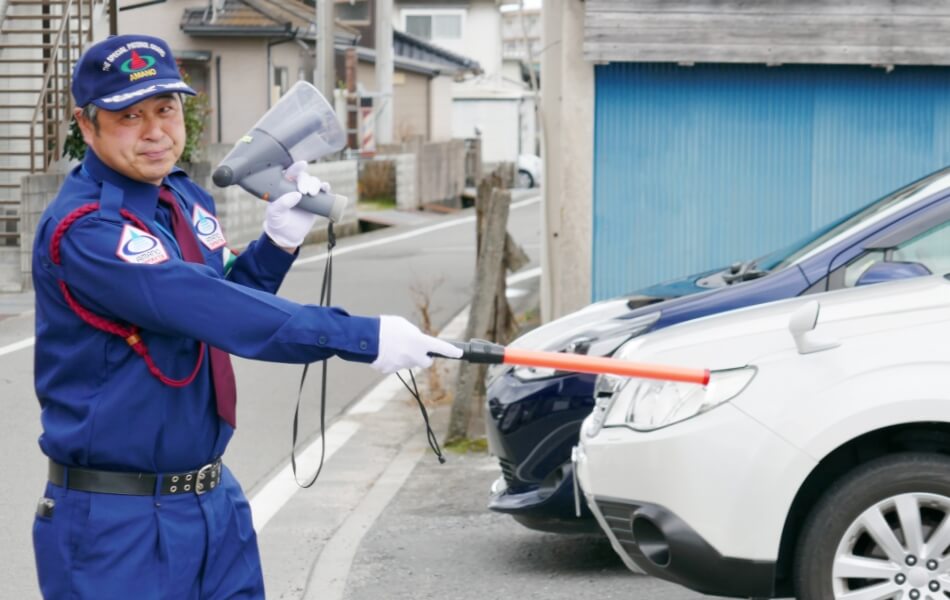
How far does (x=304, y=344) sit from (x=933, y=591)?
2287mm

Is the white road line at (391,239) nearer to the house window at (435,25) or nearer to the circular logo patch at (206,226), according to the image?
the circular logo patch at (206,226)

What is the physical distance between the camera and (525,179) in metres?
41.9

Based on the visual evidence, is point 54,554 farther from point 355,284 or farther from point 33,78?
Result: point 33,78

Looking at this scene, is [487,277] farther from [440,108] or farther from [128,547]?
[440,108]

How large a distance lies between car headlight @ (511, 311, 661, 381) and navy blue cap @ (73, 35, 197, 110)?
10.5 feet

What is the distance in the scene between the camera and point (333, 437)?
9383mm

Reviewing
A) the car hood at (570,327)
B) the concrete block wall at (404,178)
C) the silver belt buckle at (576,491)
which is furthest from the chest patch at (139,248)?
the concrete block wall at (404,178)

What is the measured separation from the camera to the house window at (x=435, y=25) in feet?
180

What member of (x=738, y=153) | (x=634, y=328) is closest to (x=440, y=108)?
(x=738, y=153)

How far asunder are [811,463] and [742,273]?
2713 millimetres

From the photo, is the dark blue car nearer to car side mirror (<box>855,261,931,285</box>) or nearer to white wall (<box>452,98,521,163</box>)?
car side mirror (<box>855,261,931,285</box>)

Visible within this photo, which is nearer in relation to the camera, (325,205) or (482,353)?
(482,353)

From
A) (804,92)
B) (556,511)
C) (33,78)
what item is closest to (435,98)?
(33,78)

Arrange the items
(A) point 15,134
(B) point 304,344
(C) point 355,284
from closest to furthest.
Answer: (B) point 304,344 → (C) point 355,284 → (A) point 15,134
